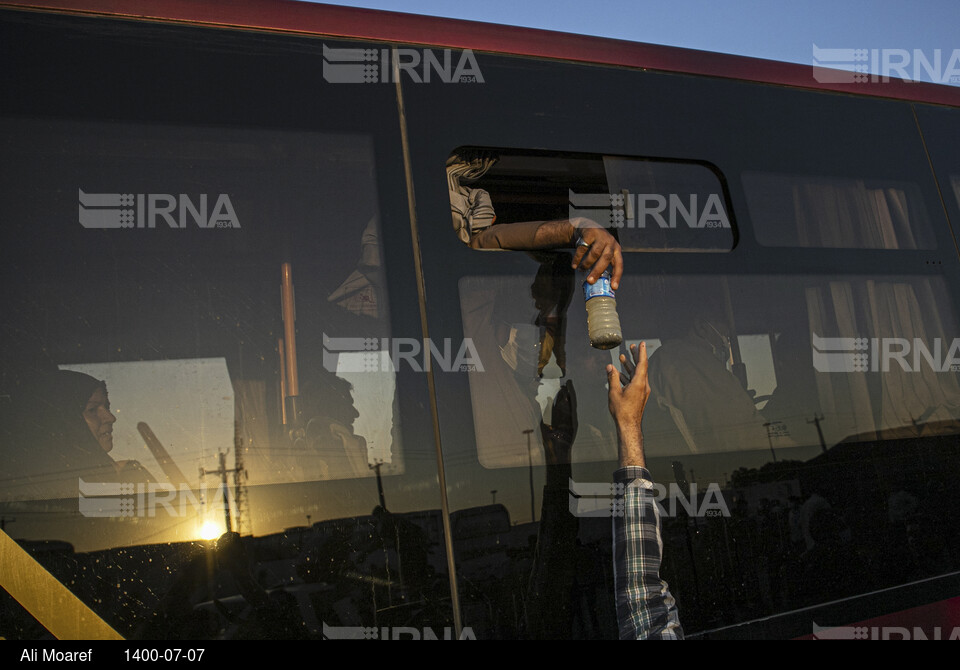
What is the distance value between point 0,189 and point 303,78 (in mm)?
862

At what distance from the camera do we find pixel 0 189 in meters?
1.87

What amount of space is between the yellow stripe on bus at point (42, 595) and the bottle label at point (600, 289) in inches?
60.4

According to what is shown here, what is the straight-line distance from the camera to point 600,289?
2.16 metres

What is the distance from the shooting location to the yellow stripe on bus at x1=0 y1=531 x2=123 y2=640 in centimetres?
163

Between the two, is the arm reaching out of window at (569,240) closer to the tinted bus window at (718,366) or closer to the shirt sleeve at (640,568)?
the tinted bus window at (718,366)

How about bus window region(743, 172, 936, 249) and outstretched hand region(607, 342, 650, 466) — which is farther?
bus window region(743, 172, 936, 249)

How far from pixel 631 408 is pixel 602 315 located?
287 mm

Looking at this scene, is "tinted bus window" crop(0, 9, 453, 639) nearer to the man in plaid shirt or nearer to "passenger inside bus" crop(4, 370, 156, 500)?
"passenger inside bus" crop(4, 370, 156, 500)

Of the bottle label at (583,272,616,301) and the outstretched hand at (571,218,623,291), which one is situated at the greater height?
the outstretched hand at (571,218,623,291)

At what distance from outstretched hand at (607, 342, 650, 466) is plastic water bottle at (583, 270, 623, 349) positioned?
0.10 m

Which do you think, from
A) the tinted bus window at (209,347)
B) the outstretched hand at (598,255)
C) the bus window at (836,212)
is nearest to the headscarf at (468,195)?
the tinted bus window at (209,347)

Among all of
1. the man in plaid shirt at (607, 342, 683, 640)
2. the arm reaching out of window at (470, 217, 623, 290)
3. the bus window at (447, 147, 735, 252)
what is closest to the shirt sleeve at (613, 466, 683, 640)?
the man in plaid shirt at (607, 342, 683, 640)

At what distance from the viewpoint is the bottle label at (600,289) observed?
2156 millimetres

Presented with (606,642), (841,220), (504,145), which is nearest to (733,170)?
(841,220)
